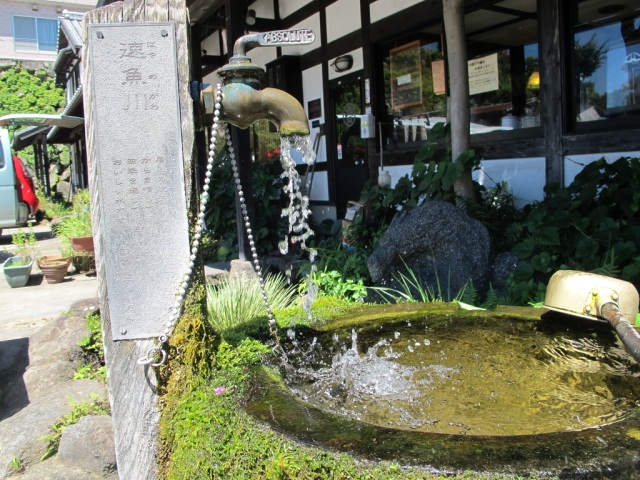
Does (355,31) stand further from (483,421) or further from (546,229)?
(483,421)

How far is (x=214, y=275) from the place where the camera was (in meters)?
6.48

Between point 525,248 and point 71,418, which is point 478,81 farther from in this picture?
point 71,418

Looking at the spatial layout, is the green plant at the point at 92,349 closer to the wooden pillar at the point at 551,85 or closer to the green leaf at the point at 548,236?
the green leaf at the point at 548,236

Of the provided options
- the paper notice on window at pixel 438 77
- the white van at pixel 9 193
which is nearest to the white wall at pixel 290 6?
the paper notice on window at pixel 438 77

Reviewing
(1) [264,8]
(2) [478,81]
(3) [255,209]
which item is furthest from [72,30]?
(2) [478,81]

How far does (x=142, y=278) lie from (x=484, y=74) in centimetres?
526

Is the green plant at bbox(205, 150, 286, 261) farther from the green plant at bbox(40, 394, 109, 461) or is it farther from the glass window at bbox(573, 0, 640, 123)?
the green plant at bbox(40, 394, 109, 461)

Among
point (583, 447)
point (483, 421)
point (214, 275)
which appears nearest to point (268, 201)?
point (214, 275)

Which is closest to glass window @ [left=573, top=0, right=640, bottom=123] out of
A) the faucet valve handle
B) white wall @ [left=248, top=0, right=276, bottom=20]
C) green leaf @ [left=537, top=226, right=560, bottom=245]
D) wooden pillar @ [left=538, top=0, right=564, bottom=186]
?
wooden pillar @ [left=538, top=0, right=564, bottom=186]

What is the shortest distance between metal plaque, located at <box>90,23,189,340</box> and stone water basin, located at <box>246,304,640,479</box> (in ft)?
1.68

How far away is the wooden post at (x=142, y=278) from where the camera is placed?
6.13ft

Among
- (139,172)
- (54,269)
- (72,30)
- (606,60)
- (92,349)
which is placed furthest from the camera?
(72,30)

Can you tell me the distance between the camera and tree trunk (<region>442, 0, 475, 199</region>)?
5020 mm

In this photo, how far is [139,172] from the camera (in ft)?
6.09
